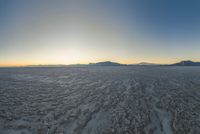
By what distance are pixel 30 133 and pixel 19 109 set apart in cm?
617

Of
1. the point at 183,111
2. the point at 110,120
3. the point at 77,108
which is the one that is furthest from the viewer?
the point at 77,108

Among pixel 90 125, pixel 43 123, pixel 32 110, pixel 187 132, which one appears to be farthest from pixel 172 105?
pixel 32 110

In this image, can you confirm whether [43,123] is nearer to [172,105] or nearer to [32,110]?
[32,110]

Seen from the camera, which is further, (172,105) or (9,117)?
(172,105)

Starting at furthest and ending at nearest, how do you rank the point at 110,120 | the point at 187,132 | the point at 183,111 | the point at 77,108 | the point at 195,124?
the point at 77,108 < the point at 183,111 < the point at 110,120 < the point at 195,124 < the point at 187,132

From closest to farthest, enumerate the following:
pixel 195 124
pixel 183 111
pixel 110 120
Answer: pixel 195 124 < pixel 110 120 < pixel 183 111

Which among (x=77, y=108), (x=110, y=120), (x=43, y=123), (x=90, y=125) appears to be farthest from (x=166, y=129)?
(x=43, y=123)

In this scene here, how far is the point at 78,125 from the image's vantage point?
10664mm

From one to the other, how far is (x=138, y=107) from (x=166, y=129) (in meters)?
5.01

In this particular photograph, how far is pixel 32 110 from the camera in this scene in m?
13.8

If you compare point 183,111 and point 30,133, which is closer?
point 30,133

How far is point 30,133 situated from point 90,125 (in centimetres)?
489

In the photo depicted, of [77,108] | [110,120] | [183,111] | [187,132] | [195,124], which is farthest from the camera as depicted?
[77,108]

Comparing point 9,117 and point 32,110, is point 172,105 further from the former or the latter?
point 9,117
